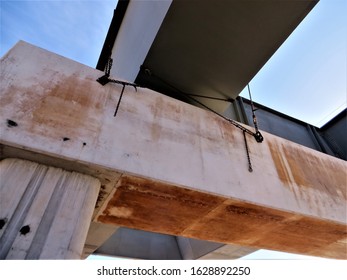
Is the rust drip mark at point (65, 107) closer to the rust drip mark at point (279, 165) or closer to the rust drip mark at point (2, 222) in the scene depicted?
the rust drip mark at point (2, 222)

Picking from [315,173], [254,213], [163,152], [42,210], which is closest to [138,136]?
[163,152]

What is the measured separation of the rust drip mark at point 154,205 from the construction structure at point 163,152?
15 mm

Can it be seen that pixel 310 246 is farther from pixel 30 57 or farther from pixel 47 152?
pixel 30 57

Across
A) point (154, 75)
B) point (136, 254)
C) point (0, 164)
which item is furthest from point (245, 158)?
point (136, 254)

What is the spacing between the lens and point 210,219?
8.44 feet

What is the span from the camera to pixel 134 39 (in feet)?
11.5

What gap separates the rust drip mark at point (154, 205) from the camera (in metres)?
2.11

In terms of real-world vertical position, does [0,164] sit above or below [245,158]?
below

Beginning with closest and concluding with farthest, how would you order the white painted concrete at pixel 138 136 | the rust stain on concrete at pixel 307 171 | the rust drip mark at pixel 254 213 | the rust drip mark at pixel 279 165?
the white painted concrete at pixel 138 136 < the rust drip mark at pixel 254 213 < the rust drip mark at pixel 279 165 < the rust stain on concrete at pixel 307 171

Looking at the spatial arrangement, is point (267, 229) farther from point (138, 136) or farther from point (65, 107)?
point (65, 107)

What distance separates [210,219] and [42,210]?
1.59 metres

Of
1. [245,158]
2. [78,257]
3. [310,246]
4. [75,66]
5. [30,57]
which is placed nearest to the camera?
[78,257]

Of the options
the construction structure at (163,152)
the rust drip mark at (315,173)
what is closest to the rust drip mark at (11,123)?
the construction structure at (163,152)

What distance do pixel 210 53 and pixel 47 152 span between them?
2.11 meters
